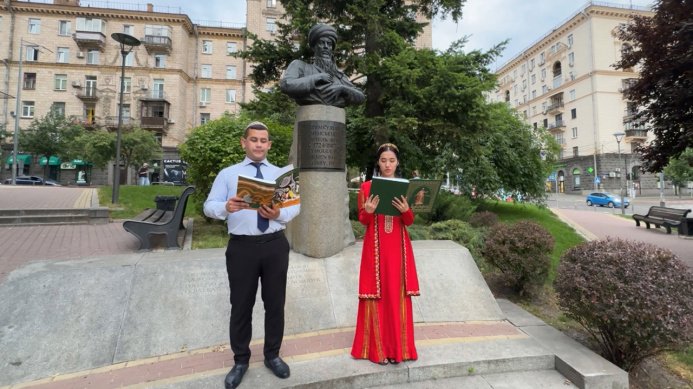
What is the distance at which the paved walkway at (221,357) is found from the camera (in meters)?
2.94

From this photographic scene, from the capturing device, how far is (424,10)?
456 inches

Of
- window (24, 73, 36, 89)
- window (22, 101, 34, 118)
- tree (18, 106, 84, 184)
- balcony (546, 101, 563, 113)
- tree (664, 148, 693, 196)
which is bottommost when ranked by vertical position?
tree (664, 148, 693, 196)

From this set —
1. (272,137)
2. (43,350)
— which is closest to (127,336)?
(43,350)

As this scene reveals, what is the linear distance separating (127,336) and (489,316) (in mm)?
4007

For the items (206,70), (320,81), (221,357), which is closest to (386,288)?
(221,357)

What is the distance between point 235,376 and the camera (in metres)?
2.81

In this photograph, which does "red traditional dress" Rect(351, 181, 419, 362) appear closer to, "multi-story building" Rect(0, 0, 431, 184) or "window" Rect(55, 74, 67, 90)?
"multi-story building" Rect(0, 0, 431, 184)

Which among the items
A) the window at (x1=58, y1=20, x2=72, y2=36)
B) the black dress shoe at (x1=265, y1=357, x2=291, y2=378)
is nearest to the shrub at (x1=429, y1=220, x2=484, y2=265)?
the black dress shoe at (x1=265, y1=357, x2=291, y2=378)

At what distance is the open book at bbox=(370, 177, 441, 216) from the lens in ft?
9.39

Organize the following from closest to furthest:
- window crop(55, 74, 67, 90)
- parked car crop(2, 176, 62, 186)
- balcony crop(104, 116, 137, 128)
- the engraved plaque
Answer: the engraved plaque, parked car crop(2, 176, 62, 186), balcony crop(104, 116, 137, 128), window crop(55, 74, 67, 90)

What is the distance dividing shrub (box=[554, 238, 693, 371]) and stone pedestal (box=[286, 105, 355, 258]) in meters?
2.76

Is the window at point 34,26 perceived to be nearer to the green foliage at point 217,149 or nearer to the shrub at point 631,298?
the green foliage at point 217,149

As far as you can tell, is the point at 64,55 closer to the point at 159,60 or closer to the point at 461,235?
the point at 159,60

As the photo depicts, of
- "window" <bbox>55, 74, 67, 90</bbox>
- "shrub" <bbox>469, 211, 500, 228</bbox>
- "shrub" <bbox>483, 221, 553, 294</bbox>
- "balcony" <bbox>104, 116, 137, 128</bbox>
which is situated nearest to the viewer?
"shrub" <bbox>483, 221, 553, 294</bbox>
